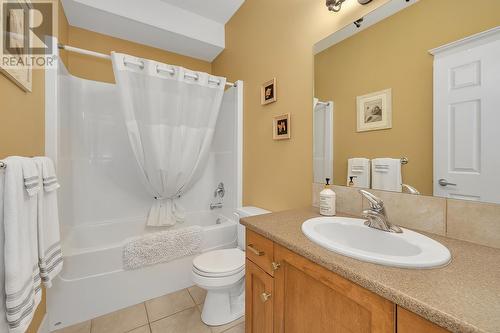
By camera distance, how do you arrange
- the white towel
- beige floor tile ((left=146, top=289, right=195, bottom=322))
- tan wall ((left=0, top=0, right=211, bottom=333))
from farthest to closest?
beige floor tile ((left=146, top=289, right=195, bottom=322)), tan wall ((left=0, top=0, right=211, bottom=333)), the white towel

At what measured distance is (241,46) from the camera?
216 centimetres

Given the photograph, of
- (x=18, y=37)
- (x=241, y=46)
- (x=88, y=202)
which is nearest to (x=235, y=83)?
(x=241, y=46)

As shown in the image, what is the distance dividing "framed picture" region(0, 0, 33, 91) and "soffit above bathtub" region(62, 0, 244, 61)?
0.84 m

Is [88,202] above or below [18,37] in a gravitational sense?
below

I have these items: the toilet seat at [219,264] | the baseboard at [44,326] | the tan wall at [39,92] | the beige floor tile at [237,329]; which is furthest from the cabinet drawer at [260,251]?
the baseboard at [44,326]

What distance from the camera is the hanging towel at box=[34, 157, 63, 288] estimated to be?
0.98m

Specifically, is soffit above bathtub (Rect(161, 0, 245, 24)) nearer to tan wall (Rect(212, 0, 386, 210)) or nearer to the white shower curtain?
tan wall (Rect(212, 0, 386, 210))

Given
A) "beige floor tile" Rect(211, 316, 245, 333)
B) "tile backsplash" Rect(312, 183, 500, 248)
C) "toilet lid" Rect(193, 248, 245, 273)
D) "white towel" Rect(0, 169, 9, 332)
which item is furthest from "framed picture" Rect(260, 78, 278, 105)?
"beige floor tile" Rect(211, 316, 245, 333)

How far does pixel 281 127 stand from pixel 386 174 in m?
0.83

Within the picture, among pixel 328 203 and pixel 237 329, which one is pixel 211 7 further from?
pixel 237 329

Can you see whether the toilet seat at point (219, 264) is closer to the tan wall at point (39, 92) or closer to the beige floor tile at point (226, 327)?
the beige floor tile at point (226, 327)

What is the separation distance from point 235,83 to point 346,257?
196cm

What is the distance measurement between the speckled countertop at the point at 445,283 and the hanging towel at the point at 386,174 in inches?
11.0

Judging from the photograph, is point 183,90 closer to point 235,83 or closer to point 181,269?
point 235,83
